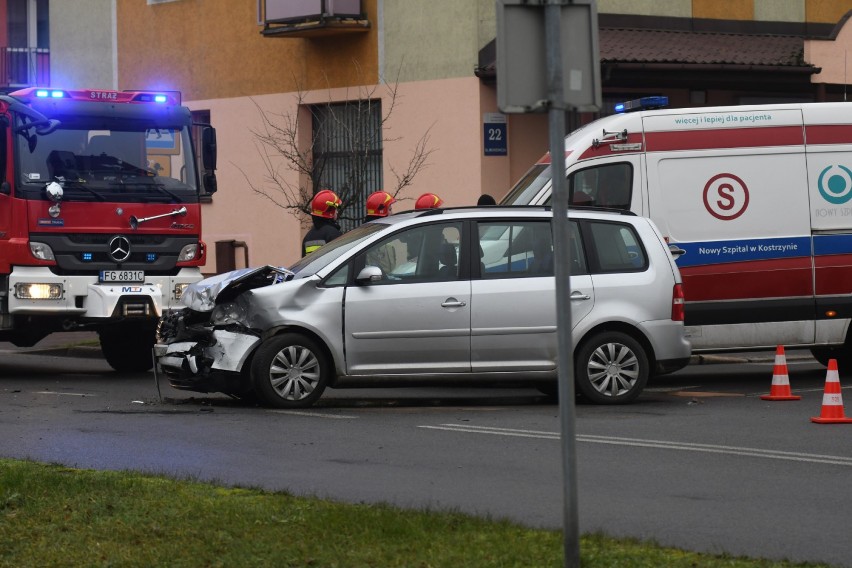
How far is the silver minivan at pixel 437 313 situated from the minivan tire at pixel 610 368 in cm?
1

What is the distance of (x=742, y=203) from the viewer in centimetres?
1560

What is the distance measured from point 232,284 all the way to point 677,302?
375 centimetres

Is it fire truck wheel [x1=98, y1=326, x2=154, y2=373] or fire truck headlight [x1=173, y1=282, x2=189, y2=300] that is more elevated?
fire truck headlight [x1=173, y1=282, x2=189, y2=300]

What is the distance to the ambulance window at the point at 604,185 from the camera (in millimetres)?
15641

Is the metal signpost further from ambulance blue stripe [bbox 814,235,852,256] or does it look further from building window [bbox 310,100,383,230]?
building window [bbox 310,100,383,230]

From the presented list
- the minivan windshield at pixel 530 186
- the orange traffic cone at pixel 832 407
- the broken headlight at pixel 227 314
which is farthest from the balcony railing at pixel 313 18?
the orange traffic cone at pixel 832 407

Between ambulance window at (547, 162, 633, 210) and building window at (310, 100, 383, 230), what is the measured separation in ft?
34.6

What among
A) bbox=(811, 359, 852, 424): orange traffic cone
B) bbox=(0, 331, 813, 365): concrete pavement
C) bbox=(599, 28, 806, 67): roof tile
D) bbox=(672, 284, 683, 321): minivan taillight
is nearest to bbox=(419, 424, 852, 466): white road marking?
bbox=(811, 359, 852, 424): orange traffic cone

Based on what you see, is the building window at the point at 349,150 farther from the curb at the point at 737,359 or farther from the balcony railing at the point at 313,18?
the curb at the point at 737,359

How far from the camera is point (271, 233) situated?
2862 centimetres

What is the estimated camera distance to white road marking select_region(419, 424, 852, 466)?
10.4 meters

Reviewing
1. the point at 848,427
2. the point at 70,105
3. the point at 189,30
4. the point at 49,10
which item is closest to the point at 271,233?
the point at 189,30

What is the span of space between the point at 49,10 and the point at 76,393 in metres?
19.1

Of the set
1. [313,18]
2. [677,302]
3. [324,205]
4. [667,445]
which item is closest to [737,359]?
[324,205]
